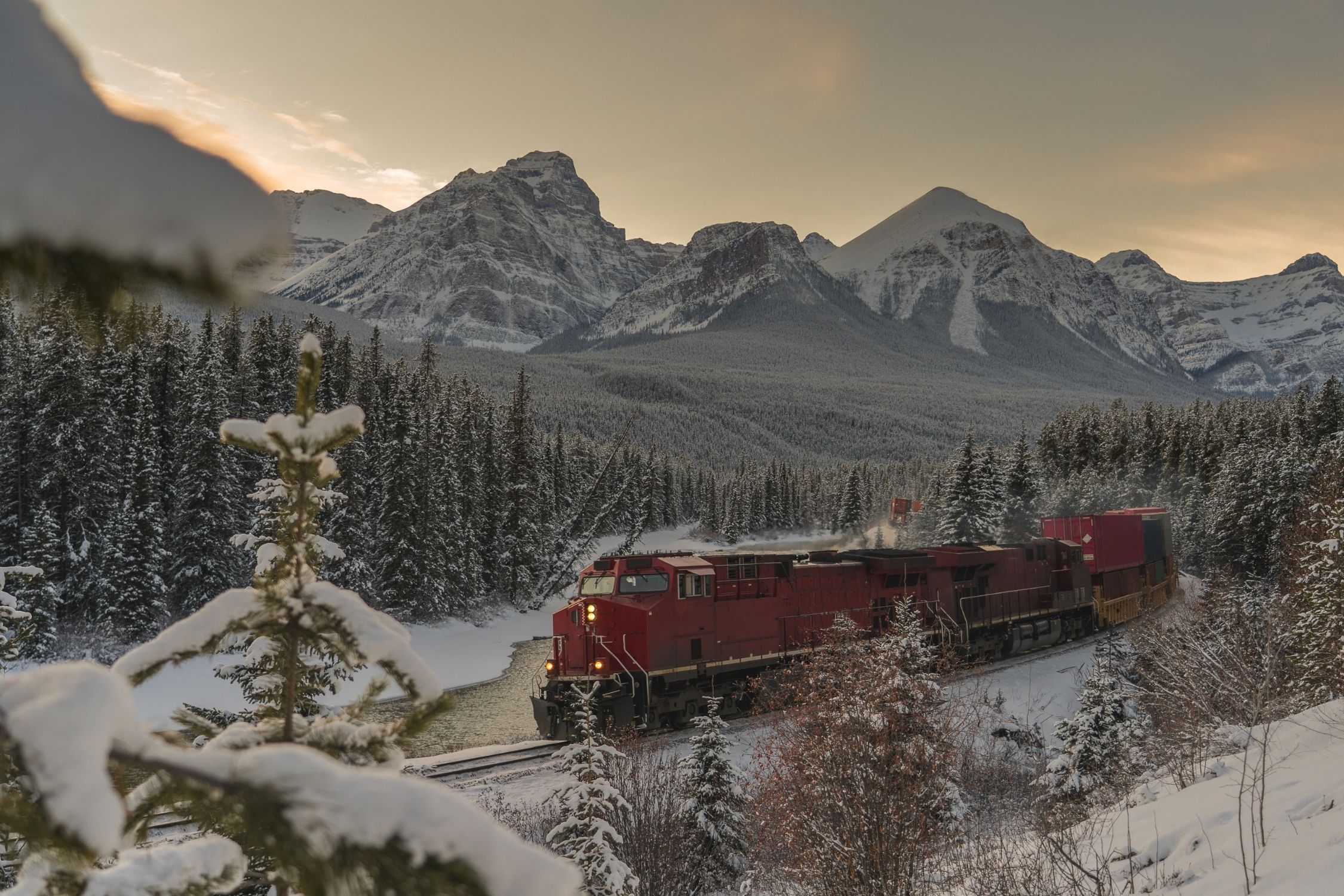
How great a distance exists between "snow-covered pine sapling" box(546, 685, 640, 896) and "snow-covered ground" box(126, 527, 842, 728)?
460cm

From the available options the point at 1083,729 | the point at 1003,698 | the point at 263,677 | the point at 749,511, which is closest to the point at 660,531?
the point at 749,511

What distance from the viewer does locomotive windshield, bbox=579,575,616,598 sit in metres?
22.9

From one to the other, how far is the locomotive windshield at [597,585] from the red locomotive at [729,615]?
0.04 metres

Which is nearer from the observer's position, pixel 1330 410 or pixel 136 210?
pixel 136 210

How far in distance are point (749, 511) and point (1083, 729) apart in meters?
104

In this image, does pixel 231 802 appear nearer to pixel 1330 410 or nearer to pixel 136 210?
pixel 136 210

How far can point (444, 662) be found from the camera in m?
40.9

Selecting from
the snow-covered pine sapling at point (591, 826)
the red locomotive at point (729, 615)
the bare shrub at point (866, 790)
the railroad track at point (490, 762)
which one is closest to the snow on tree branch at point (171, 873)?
the snow-covered pine sapling at point (591, 826)

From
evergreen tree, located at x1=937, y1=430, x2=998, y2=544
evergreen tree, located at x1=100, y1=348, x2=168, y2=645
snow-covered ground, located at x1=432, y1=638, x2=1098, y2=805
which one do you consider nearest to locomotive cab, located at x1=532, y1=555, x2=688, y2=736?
snow-covered ground, located at x1=432, y1=638, x2=1098, y2=805

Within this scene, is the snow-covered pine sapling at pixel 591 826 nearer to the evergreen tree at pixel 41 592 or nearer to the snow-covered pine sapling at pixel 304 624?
the snow-covered pine sapling at pixel 304 624

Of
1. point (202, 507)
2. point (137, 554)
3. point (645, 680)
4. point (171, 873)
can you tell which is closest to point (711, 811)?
point (645, 680)

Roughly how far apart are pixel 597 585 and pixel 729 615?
13.8ft

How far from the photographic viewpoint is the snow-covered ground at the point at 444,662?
30.9 metres

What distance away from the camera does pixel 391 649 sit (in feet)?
6.87
